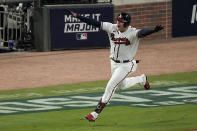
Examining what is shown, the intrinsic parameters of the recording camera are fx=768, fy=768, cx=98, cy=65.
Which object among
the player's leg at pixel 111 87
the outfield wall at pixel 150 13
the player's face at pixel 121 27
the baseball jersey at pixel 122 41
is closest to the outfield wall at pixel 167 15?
the outfield wall at pixel 150 13

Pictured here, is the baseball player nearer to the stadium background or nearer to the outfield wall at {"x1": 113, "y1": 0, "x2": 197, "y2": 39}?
the stadium background

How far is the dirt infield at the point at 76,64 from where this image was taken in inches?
840

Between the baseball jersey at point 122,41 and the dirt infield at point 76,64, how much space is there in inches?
217

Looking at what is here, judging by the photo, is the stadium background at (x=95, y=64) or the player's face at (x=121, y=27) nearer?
the player's face at (x=121, y=27)

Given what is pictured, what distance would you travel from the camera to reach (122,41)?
15.0 metres

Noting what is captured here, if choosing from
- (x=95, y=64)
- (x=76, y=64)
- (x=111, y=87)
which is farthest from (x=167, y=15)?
(x=111, y=87)

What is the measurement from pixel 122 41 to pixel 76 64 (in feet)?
29.6

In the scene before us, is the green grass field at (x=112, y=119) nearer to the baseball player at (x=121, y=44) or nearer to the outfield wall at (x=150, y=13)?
the baseball player at (x=121, y=44)

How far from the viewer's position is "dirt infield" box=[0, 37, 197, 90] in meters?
21.3

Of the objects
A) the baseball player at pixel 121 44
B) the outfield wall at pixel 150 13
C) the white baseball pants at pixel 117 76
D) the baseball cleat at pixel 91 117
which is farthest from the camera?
the outfield wall at pixel 150 13

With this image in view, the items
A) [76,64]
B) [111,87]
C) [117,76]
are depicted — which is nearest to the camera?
[111,87]

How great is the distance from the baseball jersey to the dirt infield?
18.1 ft

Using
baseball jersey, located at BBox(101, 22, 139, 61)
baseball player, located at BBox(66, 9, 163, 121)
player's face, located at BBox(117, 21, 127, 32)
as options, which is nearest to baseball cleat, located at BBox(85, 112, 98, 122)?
baseball player, located at BBox(66, 9, 163, 121)

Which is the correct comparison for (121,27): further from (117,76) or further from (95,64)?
(95,64)
